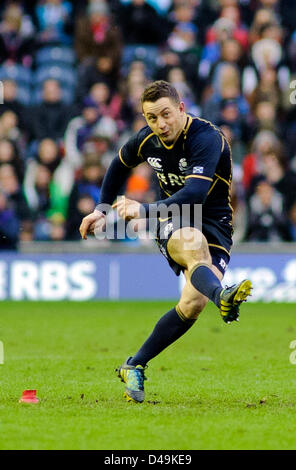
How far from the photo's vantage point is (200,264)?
6270 millimetres

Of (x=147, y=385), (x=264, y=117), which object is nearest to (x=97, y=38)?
(x=264, y=117)

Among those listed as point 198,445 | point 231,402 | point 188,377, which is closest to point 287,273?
point 188,377

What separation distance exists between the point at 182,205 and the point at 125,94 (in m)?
10.3

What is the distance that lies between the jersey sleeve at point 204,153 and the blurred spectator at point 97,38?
34.2 feet

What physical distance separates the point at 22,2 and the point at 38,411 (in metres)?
13.5

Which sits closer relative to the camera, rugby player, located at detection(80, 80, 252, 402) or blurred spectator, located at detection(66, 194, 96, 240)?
rugby player, located at detection(80, 80, 252, 402)

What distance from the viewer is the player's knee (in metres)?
6.32

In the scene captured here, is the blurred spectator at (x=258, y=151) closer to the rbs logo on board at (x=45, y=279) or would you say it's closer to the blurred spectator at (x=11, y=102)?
the rbs logo on board at (x=45, y=279)

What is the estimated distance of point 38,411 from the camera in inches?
235

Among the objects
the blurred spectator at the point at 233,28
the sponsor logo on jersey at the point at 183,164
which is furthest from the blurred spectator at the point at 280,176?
the sponsor logo on jersey at the point at 183,164

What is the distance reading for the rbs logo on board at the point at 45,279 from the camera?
547 inches

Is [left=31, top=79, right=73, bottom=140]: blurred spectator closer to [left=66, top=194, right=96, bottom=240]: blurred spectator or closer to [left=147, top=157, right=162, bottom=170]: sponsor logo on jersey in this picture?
[left=66, top=194, right=96, bottom=240]: blurred spectator

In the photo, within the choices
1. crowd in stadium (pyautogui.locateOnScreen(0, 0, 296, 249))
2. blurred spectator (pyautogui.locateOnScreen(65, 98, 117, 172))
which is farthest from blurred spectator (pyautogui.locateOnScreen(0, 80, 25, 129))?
blurred spectator (pyautogui.locateOnScreen(65, 98, 117, 172))

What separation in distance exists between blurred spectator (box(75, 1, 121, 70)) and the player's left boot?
11376 mm
